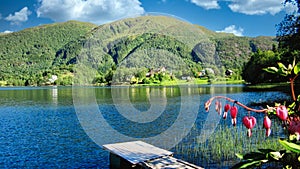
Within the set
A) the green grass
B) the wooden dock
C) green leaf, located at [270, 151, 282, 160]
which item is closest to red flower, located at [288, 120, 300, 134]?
green leaf, located at [270, 151, 282, 160]

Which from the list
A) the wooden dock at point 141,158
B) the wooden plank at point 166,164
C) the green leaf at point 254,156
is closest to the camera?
the green leaf at point 254,156

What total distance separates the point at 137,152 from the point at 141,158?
3.35 feet

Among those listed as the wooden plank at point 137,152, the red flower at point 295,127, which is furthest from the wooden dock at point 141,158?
the red flower at point 295,127

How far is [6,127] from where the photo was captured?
22.7 m

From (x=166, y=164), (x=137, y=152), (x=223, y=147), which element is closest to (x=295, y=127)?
(x=166, y=164)

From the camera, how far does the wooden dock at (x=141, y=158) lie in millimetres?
8869

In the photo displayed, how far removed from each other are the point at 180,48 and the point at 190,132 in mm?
6271

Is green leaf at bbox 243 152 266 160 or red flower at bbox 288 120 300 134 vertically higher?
red flower at bbox 288 120 300 134

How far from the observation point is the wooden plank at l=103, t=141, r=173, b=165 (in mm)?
9719

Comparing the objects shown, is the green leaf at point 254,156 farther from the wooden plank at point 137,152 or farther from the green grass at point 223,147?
the green grass at point 223,147

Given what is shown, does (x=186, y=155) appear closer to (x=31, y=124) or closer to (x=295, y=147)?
(x=295, y=147)

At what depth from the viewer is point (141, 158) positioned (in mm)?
9680

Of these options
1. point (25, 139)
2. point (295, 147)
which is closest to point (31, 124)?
point (25, 139)

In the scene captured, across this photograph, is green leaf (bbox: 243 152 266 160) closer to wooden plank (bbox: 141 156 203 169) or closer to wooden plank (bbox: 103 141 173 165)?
wooden plank (bbox: 141 156 203 169)
